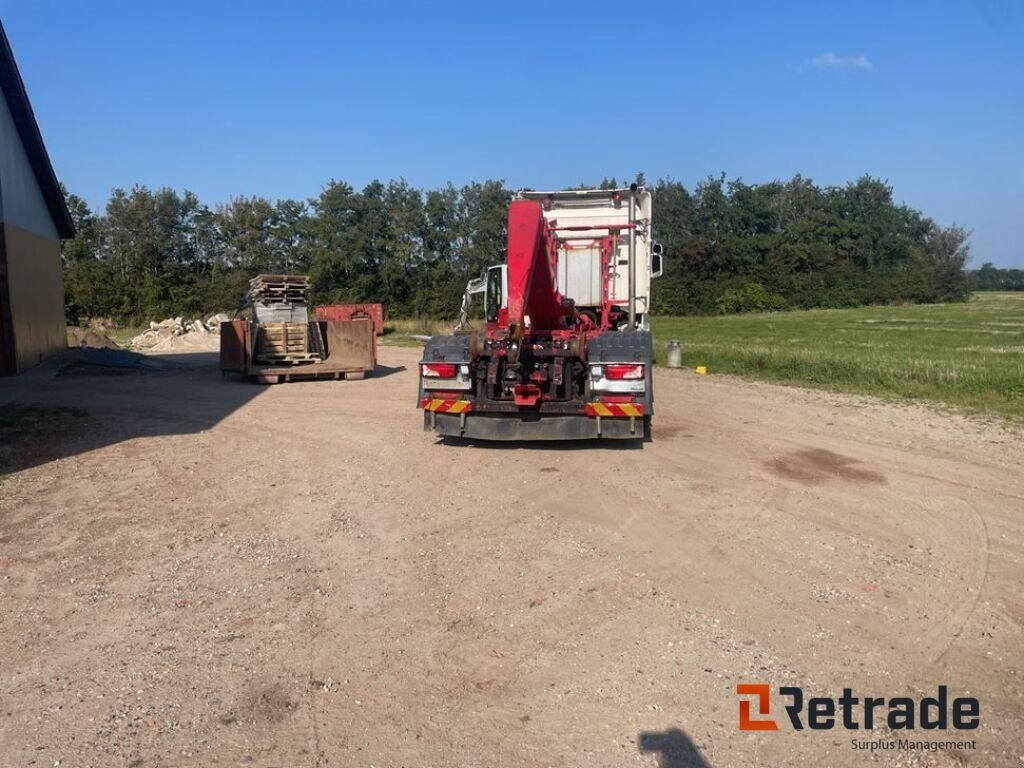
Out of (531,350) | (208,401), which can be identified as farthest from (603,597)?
(208,401)

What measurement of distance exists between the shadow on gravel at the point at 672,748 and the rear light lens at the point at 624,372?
18.7 ft

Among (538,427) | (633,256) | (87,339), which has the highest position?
(633,256)

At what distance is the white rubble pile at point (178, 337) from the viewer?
3359cm

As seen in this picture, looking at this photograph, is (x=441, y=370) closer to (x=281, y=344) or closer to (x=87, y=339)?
(x=281, y=344)

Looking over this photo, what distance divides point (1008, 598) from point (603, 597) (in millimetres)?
2662

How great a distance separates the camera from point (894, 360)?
1992 centimetres

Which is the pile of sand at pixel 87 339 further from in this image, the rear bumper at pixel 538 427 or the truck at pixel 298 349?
the rear bumper at pixel 538 427

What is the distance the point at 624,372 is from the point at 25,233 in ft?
59.9

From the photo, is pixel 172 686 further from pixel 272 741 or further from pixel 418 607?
pixel 418 607

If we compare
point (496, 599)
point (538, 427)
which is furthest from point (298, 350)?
point (496, 599)

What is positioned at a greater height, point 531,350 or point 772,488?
point 531,350

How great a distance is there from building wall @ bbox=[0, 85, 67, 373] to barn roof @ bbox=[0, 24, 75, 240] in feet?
0.70

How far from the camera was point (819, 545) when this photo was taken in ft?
20.4

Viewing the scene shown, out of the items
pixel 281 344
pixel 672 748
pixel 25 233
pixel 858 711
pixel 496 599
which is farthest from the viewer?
pixel 25 233
